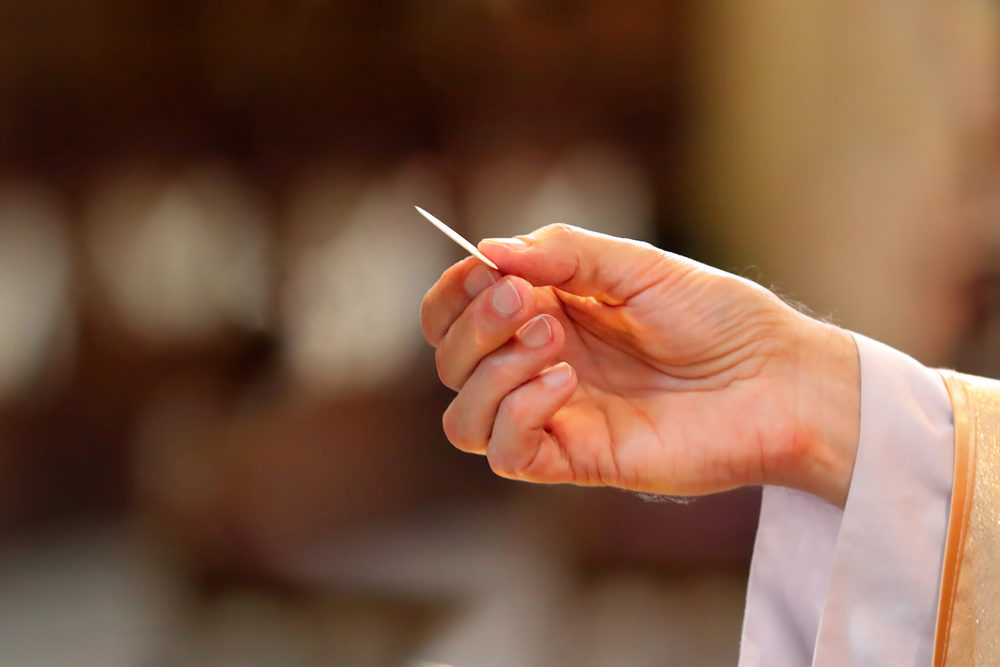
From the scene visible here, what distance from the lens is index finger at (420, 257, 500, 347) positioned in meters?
0.51

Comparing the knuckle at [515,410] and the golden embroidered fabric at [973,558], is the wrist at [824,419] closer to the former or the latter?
the golden embroidered fabric at [973,558]

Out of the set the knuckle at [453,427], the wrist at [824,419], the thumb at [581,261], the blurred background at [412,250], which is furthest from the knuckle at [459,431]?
the blurred background at [412,250]

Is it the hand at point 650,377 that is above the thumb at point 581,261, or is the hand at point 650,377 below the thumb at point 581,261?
below

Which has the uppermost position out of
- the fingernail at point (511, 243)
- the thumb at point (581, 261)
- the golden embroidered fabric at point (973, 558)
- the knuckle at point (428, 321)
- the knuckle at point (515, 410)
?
the fingernail at point (511, 243)

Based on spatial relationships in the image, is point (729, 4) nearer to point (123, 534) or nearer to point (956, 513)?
point (956, 513)

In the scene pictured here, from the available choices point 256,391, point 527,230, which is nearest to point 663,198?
point 527,230

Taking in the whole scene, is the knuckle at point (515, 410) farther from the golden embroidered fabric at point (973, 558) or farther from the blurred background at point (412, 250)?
the blurred background at point (412, 250)

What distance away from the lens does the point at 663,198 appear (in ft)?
5.50

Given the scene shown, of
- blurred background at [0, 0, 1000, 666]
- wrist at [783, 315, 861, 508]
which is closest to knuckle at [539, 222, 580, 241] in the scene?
wrist at [783, 315, 861, 508]

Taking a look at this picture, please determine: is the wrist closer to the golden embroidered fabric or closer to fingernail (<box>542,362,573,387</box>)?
the golden embroidered fabric

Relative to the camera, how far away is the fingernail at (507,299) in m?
0.47

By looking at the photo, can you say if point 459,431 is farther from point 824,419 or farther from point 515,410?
point 824,419

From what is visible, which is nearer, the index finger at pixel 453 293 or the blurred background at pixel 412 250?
the index finger at pixel 453 293

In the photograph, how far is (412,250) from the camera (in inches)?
65.8
